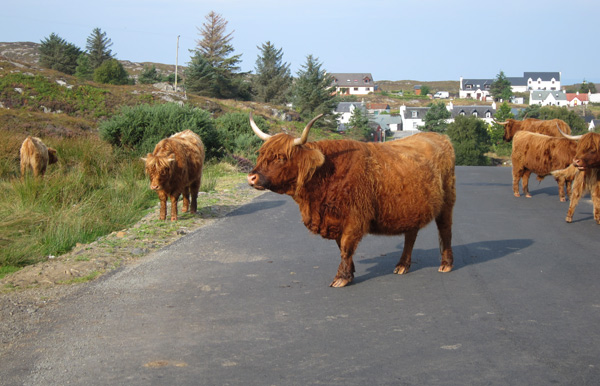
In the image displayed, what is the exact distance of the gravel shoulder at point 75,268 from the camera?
525 centimetres

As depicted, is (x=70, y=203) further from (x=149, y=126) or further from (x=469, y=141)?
(x=469, y=141)

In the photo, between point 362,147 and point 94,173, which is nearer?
point 362,147

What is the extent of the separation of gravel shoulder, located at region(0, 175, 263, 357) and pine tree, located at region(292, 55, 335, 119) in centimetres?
5802

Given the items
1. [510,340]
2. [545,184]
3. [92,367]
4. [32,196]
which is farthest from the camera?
[545,184]

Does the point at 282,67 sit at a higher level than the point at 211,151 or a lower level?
higher

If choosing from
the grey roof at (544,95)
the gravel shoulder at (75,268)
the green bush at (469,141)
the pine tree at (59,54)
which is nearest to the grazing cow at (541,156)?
the gravel shoulder at (75,268)

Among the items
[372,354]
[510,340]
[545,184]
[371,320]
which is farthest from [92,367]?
[545,184]

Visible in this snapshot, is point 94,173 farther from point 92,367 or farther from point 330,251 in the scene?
point 92,367

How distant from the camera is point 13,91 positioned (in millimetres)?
39656

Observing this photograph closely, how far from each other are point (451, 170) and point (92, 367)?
15.2ft

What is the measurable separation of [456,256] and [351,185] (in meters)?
2.44

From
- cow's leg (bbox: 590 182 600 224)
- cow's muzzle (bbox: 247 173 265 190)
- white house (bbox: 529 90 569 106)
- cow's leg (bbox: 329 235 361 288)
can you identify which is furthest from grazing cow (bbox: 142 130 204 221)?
white house (bbox: 529 90 569 106)

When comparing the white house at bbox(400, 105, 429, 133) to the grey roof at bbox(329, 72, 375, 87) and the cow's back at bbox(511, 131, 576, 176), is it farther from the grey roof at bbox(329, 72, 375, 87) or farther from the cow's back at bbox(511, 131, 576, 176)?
the cow's back at bbox(511, 131, 576, 176)

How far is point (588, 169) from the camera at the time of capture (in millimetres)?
10508
